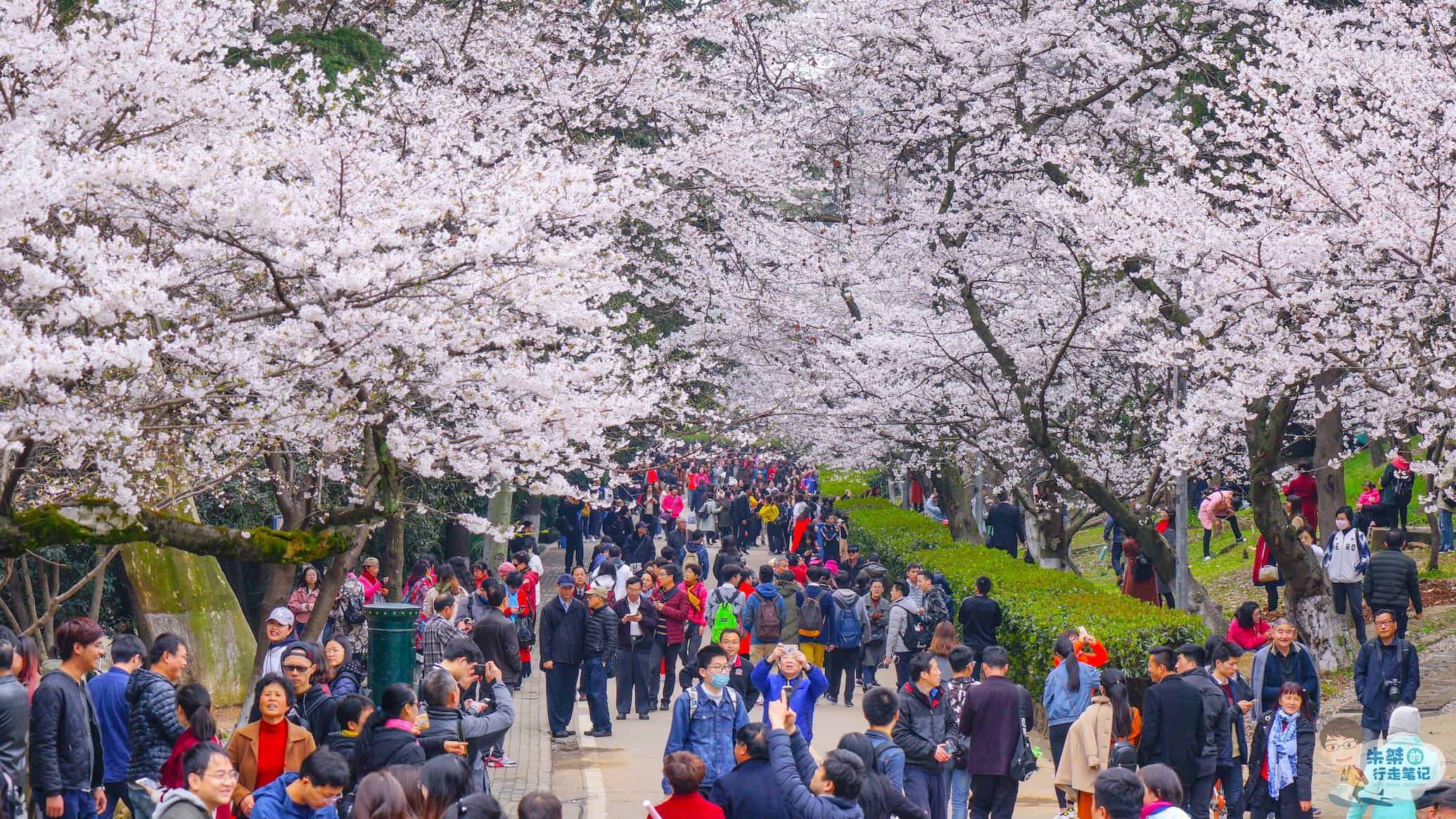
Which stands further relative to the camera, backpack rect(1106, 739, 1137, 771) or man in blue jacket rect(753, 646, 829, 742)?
man in blue jacket rect(753, 646, 829, 742)

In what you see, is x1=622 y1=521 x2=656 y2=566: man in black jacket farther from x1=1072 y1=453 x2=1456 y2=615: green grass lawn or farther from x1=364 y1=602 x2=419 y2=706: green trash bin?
x1=364 y1=602 x2=419 y2=706: green trash bin

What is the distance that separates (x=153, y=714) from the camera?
7828 mm

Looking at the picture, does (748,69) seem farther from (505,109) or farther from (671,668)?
(671,668)

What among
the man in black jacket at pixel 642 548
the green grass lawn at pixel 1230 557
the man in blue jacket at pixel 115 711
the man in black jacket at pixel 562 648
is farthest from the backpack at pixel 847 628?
the man in blue jacket at pixel 115 711

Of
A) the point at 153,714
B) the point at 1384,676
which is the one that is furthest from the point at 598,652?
the point at 1384,676

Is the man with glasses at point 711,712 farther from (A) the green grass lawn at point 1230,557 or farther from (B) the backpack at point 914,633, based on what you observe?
(A) the green grass lawn at point 1230,557

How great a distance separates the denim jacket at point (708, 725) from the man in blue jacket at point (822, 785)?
5.67ft

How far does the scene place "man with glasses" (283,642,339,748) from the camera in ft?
27.0

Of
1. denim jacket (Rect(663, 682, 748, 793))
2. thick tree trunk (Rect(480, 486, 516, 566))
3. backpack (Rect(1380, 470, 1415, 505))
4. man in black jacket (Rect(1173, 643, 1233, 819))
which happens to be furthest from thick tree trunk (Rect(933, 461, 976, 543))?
denim jacket (Rect(663, 682, 748, 793))

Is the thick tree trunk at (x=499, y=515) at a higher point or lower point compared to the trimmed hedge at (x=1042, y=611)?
higher

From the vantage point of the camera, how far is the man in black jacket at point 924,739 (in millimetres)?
9094

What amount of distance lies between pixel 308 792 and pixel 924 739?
13.7 feet

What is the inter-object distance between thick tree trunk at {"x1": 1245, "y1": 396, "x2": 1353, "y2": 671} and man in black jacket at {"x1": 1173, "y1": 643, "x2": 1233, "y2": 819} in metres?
4.97

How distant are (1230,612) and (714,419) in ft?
26.3
